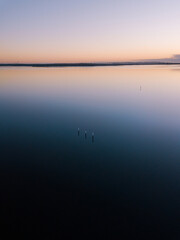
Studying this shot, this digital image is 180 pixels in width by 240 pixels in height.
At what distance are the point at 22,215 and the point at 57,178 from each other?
4713 millimetres

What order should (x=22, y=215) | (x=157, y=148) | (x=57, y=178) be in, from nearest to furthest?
(x=22, y=215) < (x=57, y=178) < (x=157, y=148)

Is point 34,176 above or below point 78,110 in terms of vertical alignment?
above

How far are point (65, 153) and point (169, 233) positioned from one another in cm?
1297

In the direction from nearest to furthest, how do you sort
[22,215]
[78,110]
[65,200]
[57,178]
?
Answer: [22,215] < [65,200] < [57,178] < [78,110]

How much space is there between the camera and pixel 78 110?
4738 centimetres

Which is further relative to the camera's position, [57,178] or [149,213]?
[57,178]

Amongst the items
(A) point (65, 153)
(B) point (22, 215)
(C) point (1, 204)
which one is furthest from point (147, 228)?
(A) point (65, 153)

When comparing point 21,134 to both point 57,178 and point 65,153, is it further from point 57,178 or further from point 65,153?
point 57,178

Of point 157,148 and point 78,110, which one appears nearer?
point 157,148

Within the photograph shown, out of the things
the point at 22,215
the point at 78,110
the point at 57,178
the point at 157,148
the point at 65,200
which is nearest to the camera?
the point at 22,215

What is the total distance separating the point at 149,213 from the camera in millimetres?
15117

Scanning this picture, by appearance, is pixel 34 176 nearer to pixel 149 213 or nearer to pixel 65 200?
pixel 65 200

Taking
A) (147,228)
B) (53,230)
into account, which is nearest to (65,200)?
(53,230)

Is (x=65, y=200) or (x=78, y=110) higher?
(x=65, y=200)
